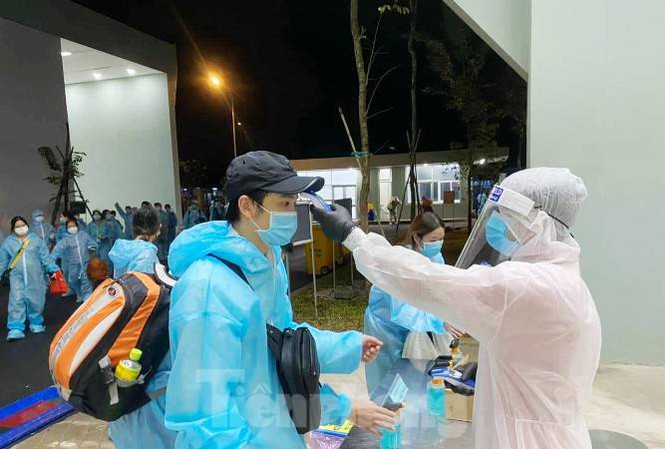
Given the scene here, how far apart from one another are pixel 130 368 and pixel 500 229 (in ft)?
3.60

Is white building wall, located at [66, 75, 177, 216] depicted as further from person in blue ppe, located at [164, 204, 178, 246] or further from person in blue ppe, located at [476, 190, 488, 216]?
person in blue ppe, located at [476, 190, 488, 216]

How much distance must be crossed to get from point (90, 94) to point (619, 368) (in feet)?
46.7

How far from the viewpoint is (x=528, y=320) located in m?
1.03

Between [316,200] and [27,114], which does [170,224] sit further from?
[316,200]

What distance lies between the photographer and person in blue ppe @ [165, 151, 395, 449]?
90 cm

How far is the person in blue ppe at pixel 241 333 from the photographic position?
0.90 metres

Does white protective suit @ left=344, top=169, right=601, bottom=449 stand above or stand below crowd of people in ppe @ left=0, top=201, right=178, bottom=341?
above

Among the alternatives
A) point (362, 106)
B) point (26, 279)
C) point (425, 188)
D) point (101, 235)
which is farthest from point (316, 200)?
point (425, 188)

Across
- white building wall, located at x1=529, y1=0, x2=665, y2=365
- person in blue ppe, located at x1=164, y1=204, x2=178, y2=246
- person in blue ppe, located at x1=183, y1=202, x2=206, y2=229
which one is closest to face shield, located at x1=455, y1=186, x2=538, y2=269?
white building wall, located at x1=529, y1=0, x2=665, y2=365

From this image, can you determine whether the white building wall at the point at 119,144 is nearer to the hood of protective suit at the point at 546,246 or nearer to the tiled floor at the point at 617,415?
the tiled floor at the point at 617,415

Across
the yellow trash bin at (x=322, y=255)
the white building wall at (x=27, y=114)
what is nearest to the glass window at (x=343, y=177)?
the yellow trash bin at (x=322, y=255)

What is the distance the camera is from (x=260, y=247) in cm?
123

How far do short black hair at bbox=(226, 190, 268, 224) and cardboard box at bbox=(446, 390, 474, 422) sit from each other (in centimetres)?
121

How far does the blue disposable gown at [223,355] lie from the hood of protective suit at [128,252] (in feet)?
9.71
